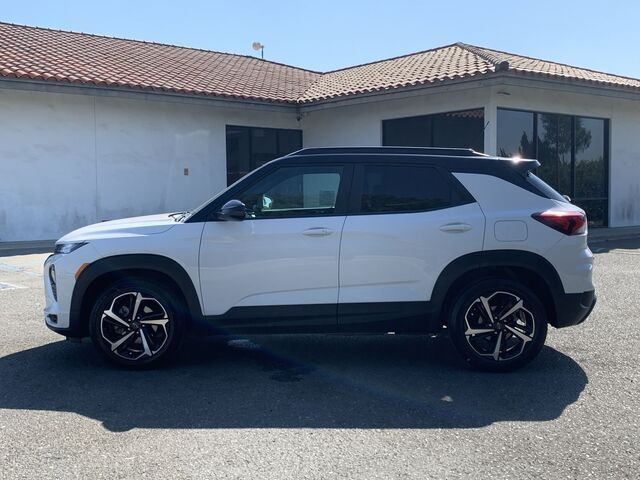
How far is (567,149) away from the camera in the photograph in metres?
18.2

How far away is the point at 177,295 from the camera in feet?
17.6

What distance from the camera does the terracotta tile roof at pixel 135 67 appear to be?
A: 52.4ft

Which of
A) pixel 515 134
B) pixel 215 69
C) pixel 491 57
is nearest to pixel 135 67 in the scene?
pixel 215 69

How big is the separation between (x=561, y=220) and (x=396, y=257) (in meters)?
1.39

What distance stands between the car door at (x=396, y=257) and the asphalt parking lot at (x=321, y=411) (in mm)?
516

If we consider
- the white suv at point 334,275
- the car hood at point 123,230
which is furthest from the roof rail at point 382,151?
the car hood at point 123,230

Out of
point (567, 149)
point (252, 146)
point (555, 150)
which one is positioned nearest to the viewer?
point (555, 150)

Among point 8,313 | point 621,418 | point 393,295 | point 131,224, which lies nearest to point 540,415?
point 621,418

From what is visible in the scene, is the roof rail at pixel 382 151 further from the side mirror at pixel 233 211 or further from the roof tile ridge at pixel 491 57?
the roof tile ridge at pixel 491 57

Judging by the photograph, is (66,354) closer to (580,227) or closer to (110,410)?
(110,410)

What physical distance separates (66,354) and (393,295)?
3086 millimetres

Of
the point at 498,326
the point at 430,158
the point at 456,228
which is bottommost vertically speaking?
the point at 498,326

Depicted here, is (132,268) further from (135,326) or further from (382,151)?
(382,151)

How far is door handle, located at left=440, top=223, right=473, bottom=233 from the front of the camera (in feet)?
17.3
